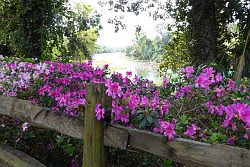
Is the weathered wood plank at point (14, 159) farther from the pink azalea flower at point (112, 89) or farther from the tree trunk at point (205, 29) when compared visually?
the tree trunk at point (205, 29)

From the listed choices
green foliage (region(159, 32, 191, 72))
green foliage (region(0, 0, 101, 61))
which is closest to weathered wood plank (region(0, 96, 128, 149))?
green foliage (region(159, 32, 191, 72))

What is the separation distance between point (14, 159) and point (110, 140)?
1.10 meters

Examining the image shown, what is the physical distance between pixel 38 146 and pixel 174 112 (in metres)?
1.81

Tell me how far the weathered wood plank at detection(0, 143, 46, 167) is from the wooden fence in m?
0.35

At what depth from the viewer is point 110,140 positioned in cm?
177

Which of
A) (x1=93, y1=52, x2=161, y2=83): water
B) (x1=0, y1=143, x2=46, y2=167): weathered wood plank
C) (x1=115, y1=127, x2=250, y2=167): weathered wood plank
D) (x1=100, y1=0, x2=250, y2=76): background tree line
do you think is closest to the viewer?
(x1=115, y1=127, x2=250, y2=167): weathered wood plank

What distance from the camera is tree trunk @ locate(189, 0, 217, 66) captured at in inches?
256

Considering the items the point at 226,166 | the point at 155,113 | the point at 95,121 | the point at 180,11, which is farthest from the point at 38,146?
the point at 180,11

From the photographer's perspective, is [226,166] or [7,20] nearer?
[226,166]

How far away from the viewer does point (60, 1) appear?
9141mm

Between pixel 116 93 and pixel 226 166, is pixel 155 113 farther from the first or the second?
pixel 226 166

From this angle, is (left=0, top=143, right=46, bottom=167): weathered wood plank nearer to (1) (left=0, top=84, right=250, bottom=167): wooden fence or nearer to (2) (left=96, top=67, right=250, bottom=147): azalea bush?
(1) (left=0, top=84, right=250, bottom=167): wooden fence

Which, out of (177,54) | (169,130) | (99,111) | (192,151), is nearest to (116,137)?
(99,111)

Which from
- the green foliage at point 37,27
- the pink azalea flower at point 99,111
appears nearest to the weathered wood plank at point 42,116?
the pink azalea flower at point 99,111
